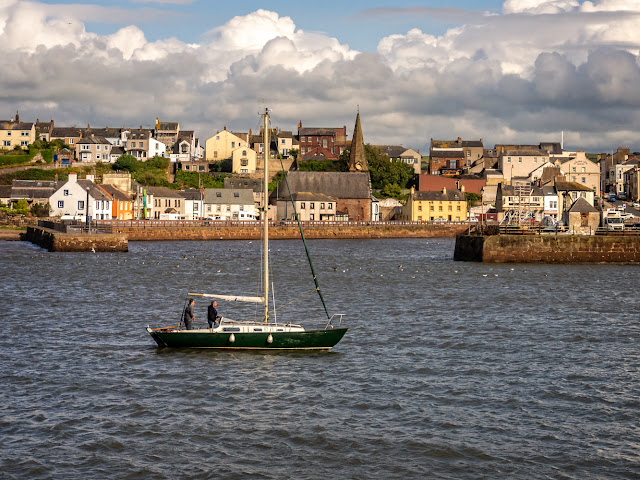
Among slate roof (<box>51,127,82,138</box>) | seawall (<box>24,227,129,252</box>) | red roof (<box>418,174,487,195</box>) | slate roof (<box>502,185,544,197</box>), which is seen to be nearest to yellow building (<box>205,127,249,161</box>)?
slate roof (<box>51,127,82,138</box>)

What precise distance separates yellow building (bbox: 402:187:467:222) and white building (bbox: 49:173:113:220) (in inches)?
1995

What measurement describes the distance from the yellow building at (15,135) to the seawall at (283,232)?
60.5 meters

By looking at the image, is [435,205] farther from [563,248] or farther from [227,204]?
[563,248]

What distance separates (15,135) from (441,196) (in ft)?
276

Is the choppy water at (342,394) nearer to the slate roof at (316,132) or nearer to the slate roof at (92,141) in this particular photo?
the slate roof at (92,141)

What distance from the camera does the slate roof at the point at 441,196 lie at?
12775 cm

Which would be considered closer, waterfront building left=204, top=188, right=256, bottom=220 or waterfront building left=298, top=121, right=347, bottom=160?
waterfront building left=204, top=188, right=256, bottom=220

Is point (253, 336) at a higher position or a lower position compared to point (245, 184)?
lower

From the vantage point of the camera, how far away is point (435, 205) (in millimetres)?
127875

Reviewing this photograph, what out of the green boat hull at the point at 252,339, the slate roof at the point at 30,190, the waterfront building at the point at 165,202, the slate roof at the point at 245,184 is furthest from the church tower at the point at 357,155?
the green boat hull at the point at 252,339

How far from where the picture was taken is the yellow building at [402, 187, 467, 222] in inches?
5032

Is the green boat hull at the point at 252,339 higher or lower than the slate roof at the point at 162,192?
lower

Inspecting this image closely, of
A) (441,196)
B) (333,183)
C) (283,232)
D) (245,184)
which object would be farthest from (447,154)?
(283,232)

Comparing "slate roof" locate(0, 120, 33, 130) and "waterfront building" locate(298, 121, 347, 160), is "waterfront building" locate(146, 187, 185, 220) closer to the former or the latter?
"waterfront building" locate(298, 121, 347, 160)
